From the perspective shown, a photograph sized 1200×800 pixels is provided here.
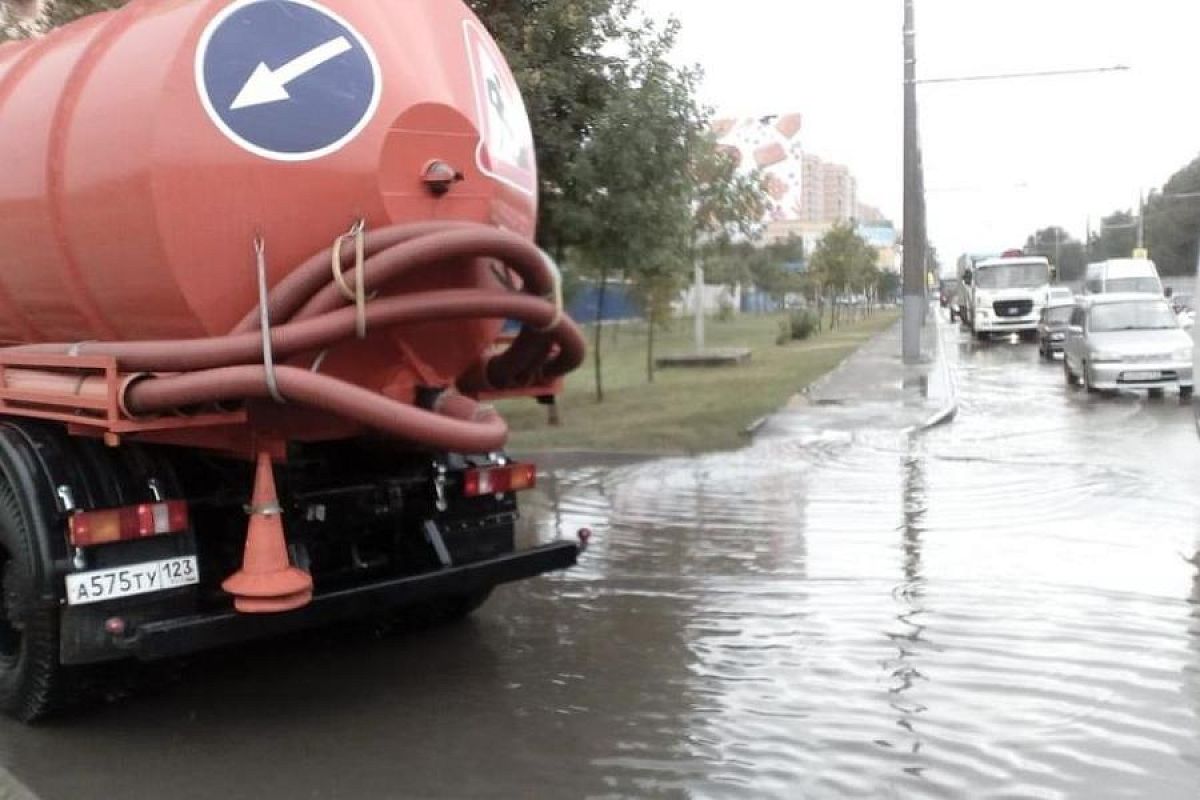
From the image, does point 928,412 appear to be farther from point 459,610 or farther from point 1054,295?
point 1054,295

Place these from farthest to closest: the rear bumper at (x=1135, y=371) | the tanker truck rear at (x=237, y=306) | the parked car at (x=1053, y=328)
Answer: the parked car at (x=1053, y=328) < the rear bumper at (x=1135, y=371) < the tanker truck rear at (x=237, y=306)

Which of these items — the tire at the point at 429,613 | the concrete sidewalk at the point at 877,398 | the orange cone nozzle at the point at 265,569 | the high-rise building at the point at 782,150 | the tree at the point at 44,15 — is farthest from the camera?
the high-rise building at the point at 782,150

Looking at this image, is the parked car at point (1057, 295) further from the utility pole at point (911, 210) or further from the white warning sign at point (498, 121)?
the white warning sign at point (498, 121)

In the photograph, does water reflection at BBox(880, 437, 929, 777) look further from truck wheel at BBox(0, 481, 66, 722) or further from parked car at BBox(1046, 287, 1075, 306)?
parked car at BBox(1046, 287, 1075, 306)

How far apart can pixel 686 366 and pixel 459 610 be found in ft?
71.3

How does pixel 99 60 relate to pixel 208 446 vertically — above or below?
above

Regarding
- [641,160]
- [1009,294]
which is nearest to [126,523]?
[641,160]

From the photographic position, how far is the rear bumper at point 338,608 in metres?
4.60

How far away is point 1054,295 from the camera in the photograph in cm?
3472

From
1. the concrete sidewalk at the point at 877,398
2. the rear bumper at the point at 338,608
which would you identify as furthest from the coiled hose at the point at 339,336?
the concrete sidewalk at the point at 877,398

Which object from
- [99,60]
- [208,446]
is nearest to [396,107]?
[99,60]

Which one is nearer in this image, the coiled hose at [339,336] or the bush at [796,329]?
the coiled hose at [339,336]

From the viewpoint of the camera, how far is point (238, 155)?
4328 millimetres

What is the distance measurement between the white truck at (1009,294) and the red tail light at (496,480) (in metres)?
32.5
